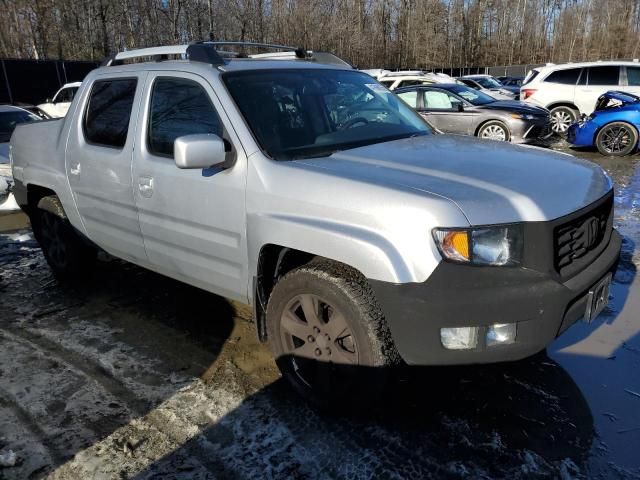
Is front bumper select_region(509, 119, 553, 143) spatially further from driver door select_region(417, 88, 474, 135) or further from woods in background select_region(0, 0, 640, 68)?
woods in background select_region(0, 0, 640, 68)

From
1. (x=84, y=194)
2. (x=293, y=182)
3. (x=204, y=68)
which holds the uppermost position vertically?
(x=204, y=68)

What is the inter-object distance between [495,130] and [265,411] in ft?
33.5

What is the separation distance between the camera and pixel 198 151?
277 cm

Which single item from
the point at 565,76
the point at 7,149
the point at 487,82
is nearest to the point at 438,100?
the point at 565,76

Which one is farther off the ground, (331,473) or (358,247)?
(358,247)

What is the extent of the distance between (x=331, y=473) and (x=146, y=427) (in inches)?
41.7

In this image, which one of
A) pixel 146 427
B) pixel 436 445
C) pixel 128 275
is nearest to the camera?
pixel 436 445

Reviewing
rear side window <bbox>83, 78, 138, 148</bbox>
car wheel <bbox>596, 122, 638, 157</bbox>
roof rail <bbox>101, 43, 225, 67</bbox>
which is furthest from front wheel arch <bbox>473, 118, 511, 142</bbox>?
rear side window <bbox>83, 78, 138, 148</bbox>

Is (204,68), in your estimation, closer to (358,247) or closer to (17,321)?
(358,247)

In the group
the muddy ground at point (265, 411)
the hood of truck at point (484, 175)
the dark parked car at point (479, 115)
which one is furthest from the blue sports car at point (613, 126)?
the hood of truck at point (484, 175)

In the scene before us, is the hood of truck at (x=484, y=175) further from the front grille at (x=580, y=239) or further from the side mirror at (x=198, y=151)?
the side mirror at (x=198, y=151)

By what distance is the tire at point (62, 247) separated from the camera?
187 inches

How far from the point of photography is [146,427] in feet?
9.45

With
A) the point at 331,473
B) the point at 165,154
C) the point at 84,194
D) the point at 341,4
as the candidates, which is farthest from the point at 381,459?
the point at 341,4
